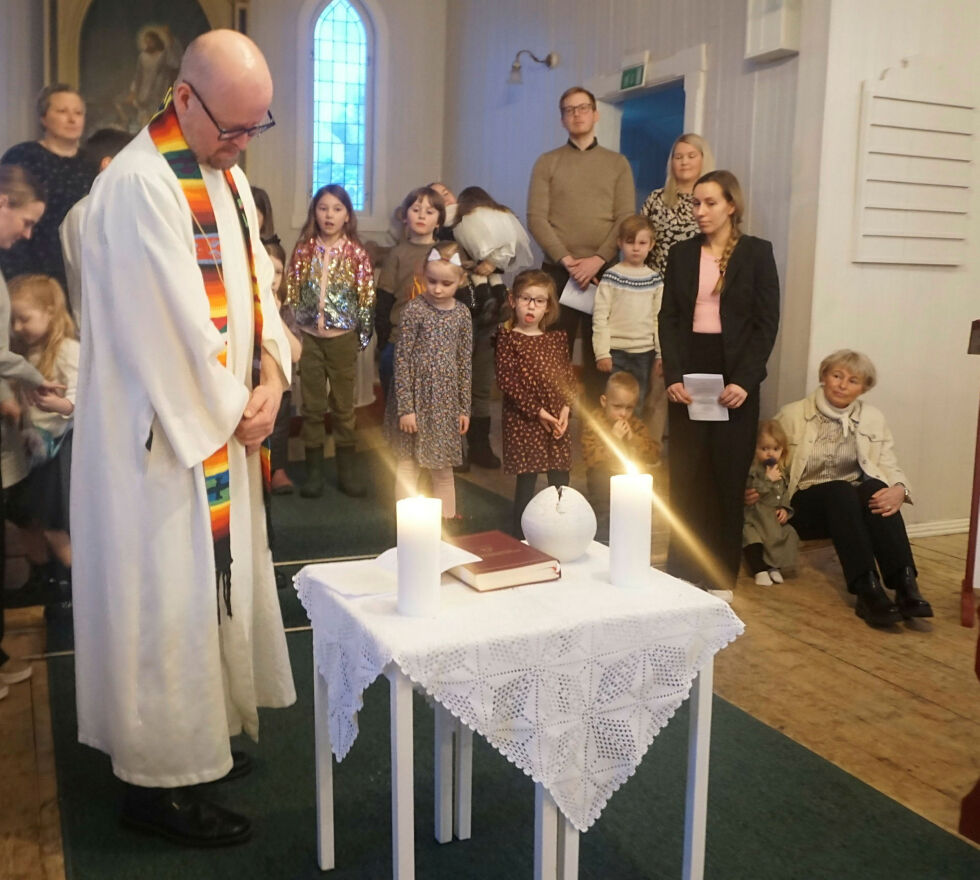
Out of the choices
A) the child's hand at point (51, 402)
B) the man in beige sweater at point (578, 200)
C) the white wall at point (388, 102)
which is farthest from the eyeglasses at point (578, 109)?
the white wall at point (388, 102)

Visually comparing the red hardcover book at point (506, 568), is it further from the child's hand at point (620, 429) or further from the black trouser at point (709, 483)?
the child's hand at point (620, 429)

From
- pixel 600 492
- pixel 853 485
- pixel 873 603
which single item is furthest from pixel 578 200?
pixel 873 603

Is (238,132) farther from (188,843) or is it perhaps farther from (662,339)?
(662,339)

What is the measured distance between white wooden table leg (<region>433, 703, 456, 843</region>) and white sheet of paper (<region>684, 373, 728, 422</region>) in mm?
1971

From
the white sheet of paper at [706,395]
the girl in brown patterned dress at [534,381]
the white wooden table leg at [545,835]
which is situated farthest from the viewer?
the girl in brown patterned dress at [534,381]

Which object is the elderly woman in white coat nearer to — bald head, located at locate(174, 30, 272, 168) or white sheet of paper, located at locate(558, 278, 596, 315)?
white sheet of paper, located at locate(558, 278, 596, 315)

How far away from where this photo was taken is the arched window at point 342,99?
822 centimetres

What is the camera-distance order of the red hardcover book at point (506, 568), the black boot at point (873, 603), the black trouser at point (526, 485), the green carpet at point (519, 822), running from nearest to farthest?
the red hardcover book at point (506, 568)
the green carpet at point (519, 822)
the black boot at point (873, 603)
the black trouser at point (526, 485)

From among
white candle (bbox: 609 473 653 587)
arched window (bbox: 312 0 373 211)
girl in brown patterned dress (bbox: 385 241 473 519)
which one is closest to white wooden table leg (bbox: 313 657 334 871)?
white candle (bbox: 609 473 653 587)

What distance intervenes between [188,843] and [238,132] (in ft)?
4.78

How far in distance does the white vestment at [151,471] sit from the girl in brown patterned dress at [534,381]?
193 centimetres

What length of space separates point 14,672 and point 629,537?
209 centimetres

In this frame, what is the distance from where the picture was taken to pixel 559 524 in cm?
218

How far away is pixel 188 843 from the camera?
2363mm
